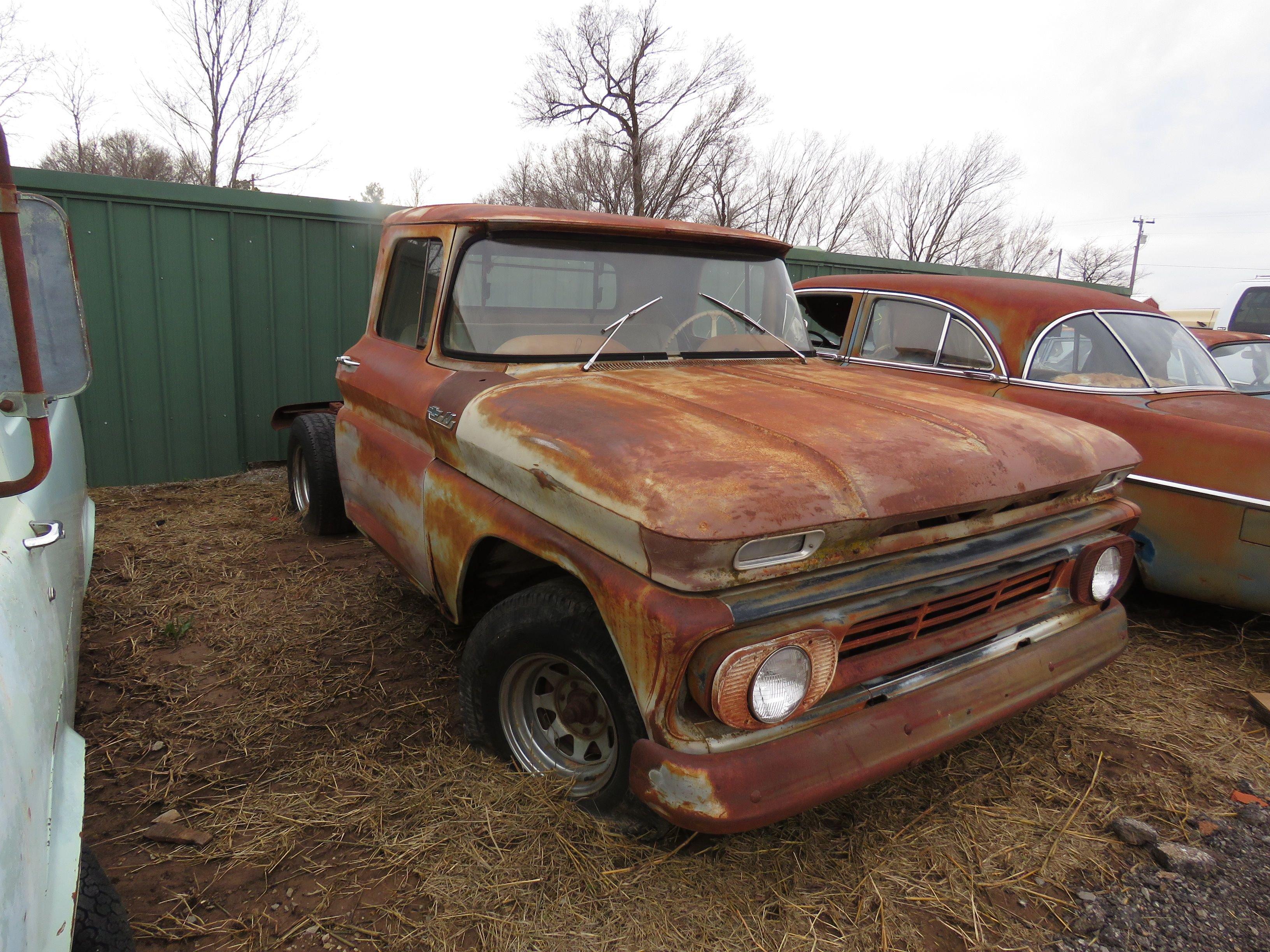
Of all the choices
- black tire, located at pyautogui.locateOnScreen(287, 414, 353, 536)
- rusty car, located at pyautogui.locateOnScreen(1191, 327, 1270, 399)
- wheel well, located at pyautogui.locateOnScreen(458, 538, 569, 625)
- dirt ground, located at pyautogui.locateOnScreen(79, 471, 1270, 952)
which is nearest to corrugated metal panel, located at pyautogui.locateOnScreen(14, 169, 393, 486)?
black tire, located at pyautogui.locateOnScreen(287, 414, 353, 536)

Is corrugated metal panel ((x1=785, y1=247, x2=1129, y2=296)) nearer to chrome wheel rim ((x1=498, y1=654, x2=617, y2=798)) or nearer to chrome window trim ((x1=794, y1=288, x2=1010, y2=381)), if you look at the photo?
chrome window trim ((x1=794, y1=288, x2=1010, y2=381))

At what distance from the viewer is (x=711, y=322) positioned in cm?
317

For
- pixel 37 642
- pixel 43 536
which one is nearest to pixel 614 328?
pixel 43 536

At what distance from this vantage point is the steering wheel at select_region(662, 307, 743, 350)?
10.0 ft

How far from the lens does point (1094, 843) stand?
234cm

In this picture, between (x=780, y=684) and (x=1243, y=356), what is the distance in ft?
22.6

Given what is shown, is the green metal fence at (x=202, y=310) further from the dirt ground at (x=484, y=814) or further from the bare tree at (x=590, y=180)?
the bare tree at (x=590, y=180)

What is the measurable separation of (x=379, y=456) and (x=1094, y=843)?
2912 mm

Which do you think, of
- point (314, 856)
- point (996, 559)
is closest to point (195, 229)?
point (314, 856)

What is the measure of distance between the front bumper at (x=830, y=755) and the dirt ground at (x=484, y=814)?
1.44 feet

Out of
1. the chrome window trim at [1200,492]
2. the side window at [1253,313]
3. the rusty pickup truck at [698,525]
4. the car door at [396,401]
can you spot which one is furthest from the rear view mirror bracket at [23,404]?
the side window at [1253,313]

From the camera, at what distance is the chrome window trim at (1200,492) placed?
333 centimetres

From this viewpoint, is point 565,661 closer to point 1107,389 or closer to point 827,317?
point 1107,389

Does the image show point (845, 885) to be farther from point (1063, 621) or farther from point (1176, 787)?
→ point (1176, 787)
